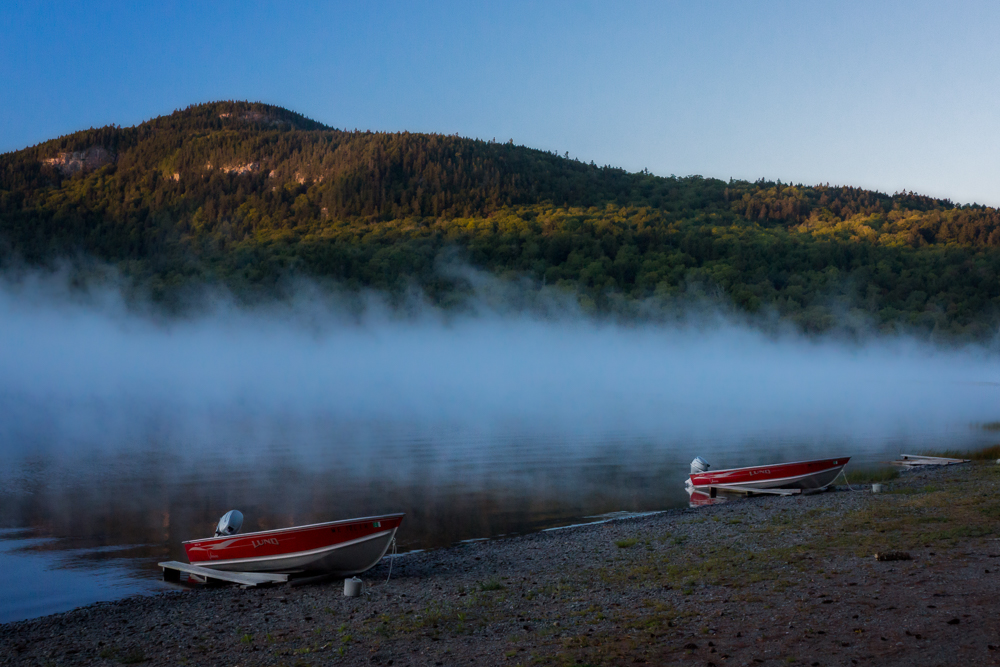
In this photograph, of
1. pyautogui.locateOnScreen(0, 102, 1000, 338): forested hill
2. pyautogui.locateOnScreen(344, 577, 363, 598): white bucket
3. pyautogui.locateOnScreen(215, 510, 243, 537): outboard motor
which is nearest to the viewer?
pyautogui.locateOnScreen(344, 577, 363, 598): white bucket

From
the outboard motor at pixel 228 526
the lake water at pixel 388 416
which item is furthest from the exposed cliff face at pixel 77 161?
the outboard motor at pixel 228 526

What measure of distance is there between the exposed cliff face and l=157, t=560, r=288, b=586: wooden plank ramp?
19723cm

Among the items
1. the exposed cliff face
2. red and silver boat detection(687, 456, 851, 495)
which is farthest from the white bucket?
the exposed cliff face

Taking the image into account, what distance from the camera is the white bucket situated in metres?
13.6

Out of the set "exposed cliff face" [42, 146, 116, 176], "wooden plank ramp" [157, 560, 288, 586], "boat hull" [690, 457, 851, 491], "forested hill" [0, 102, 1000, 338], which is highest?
"exposed cliff face" [42, 146, 116, 176]

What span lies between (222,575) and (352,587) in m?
3.49

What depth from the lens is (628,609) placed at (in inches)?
423

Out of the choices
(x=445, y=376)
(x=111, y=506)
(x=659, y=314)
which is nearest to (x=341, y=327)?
(x=445, y=376)

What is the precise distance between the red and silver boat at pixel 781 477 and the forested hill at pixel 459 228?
12751 centimetres

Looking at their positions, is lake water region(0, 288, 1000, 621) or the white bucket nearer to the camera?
the white bucket

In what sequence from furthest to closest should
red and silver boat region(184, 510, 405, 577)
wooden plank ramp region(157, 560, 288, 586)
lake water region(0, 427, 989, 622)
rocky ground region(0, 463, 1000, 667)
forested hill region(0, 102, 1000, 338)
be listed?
forested hill region(0, 102, 1000, 338) → lake water region(0, 427, 989, 622) → wooden plank ramp region(157, 560, 288, 586) → red and silver boat region(184, 510, 405, 577) → rocky ground region(0, 463, 1000, 667)

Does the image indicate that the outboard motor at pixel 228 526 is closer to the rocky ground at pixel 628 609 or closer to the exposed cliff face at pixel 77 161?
the rocky ground at pixel 628 609

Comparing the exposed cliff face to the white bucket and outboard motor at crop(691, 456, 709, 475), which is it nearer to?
outboard motor at crop(691, 456, 709, 475)

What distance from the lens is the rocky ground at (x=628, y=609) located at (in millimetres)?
8570
